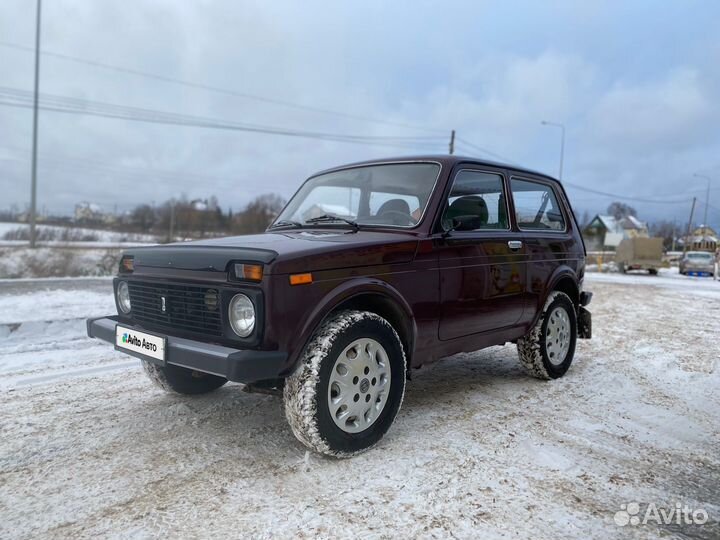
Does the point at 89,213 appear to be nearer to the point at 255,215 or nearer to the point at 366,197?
the point at 255,215

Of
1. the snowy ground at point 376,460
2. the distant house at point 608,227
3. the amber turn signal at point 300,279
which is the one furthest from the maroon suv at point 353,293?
the distant house at point 608,227

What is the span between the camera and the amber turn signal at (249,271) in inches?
107

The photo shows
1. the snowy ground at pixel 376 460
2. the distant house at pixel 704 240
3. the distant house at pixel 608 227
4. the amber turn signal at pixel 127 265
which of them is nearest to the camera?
the snowy ground at pixel 376 460

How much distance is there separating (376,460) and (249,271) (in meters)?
1.36

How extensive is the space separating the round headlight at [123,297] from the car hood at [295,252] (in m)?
0.24

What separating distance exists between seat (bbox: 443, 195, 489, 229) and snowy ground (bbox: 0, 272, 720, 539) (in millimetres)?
1455

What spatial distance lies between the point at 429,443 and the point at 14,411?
3.03m

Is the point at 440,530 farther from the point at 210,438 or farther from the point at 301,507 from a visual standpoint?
the point at 210,438

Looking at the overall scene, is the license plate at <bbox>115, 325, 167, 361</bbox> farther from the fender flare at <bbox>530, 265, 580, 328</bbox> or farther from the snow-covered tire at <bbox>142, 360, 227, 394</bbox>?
the fender flare at <bbox>530, 265, 580, 328</bbox>

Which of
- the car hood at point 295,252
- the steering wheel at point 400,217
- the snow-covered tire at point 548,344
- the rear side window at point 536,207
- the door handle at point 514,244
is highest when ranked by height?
the rear side window at point 536,207

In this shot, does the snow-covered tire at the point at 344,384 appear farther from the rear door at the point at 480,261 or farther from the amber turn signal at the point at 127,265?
the amber turn signal at the point at 127,265

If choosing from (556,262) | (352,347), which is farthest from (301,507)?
(556,262)

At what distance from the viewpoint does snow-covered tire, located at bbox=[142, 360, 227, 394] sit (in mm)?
3936

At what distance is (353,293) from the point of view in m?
3.07
